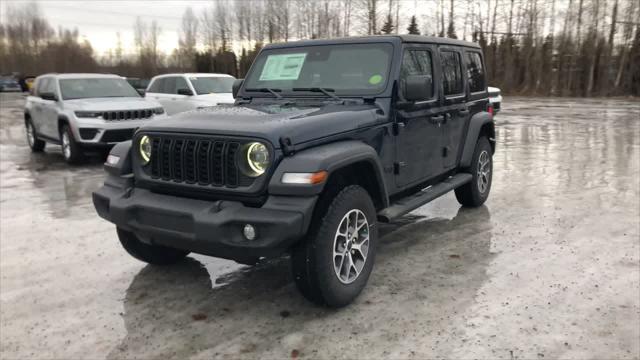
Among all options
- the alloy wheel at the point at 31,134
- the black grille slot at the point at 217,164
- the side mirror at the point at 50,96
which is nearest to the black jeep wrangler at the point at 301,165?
the black grille slot at the point at 217,164

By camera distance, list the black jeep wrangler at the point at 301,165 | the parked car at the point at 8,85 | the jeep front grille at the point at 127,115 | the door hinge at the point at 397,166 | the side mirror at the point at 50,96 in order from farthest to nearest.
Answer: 1. the parked car at the point at 8,85
2. the side mirror at the point at 50,96
3. the jeep front grille at the point at 127,115
4. the door hinge at the point at 397,166
5. the black jeep wrangler at the point at 301,165

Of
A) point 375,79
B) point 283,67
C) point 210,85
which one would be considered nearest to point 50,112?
point 210,85

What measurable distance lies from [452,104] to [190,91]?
860cm

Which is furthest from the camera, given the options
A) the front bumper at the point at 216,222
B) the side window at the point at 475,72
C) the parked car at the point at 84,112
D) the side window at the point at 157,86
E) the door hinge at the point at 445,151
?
the side window at the point at 157,86

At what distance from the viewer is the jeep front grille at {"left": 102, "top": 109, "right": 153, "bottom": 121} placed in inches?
413

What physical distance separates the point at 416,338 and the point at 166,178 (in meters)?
2.07

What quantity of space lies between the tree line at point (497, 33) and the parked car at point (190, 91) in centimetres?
2589

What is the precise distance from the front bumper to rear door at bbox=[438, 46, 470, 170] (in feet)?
8.93

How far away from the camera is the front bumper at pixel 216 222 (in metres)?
3.41

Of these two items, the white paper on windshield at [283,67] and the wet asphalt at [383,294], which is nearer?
the wet asphalt at [383,294]

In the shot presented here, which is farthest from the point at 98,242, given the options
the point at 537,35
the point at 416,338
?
the point at 537,35

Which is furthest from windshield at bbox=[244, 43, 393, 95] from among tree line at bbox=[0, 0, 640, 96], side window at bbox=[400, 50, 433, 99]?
tree line at bbox=[0, 0, 640, 96]

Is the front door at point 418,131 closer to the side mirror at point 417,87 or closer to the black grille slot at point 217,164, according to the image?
the side mirror at point 417,87

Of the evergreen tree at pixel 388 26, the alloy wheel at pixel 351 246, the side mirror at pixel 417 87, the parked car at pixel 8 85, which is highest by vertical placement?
the evergreen tree at pixel 388 26
